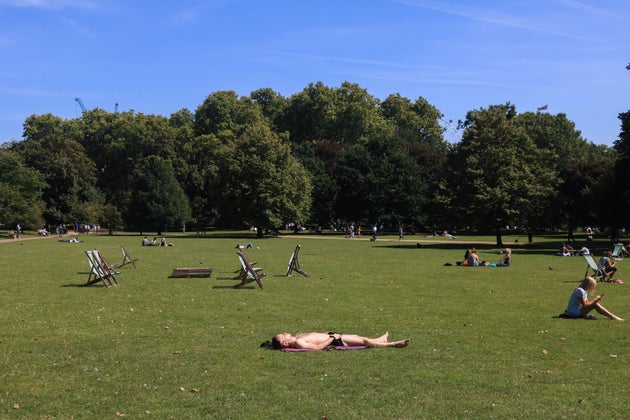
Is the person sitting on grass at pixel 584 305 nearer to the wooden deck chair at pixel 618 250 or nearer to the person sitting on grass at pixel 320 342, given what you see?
the person sitting on grass at pixel 320 342

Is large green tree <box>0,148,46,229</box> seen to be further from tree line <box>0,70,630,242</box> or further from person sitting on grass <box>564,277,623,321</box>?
person sitting on grass <box>564,277,623,321</box>

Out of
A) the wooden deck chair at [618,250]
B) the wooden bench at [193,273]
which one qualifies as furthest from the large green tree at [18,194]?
the wooden deck chair at [618,250]

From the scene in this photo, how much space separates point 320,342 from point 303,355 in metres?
0.49

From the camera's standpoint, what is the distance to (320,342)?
10.5m

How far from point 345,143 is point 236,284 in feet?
285

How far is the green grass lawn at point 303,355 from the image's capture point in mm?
7469

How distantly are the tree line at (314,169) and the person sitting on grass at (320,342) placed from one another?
120ft

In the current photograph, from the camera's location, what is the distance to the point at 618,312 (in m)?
15.0

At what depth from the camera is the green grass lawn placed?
7469mm

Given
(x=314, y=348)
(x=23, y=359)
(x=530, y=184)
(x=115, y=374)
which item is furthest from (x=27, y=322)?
(x=530, y=184)

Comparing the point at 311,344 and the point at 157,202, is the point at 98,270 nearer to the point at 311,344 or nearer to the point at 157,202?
the point at 311,344

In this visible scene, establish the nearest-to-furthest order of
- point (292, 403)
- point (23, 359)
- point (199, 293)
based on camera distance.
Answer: point (292, 403), point (23, 359), point (199, 293)

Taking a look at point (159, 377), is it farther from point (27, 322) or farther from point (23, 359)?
point (27, 322)

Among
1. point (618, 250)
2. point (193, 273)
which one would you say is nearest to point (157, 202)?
point (193, 273)
